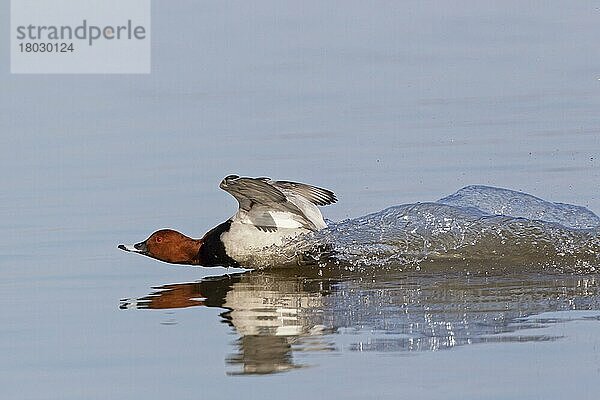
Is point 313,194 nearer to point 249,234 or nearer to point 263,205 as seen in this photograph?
point 263,205

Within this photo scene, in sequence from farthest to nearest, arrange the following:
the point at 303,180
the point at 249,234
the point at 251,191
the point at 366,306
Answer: the point at 303,180 → the point at 249,234 → the point at 251,191 → the point at 366,306

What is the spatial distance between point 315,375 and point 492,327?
119 cm

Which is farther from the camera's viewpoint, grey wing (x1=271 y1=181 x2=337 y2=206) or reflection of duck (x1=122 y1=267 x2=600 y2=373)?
grey wing (x1=271 y1=181 x2=337 y2=206)

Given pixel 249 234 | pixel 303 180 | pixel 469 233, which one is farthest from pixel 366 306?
pixel 303 180

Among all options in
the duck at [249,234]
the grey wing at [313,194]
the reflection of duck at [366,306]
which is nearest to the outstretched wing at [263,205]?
the duck at [249,234]

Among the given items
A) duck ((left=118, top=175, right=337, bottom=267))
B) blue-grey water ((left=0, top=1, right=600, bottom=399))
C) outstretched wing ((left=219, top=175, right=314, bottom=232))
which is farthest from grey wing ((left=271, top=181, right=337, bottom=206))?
blue-grey water ((left=0, top=1, right=600, bottom=399))

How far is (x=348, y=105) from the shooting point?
13961mm

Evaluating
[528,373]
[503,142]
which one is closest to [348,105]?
[503,142]

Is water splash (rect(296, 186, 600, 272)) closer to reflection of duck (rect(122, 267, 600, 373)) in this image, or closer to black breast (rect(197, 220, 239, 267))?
reflection of duck (rect(122, 267, 600, 373))

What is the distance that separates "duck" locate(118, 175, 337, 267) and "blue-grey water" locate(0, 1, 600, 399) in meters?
0.14

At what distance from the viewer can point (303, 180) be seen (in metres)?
11.1

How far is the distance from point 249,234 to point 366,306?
5.71 feet

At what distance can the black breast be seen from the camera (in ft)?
31.2

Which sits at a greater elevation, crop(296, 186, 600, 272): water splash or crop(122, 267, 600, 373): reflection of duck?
crop(296, 186, 600, 272): water splash
